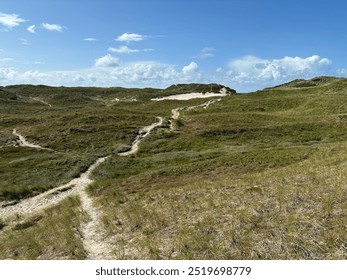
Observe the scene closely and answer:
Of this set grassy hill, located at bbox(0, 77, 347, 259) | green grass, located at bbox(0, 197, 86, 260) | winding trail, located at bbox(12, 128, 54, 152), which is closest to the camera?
grassy hill, located at bbox(0, 77, 347, 259)

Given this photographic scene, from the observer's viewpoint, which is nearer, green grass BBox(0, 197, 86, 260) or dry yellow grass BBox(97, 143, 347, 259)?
dry yellow grass BBox(97, 143, 347, 259)

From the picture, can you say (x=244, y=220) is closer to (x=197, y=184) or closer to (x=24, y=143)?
(x=197, y=184)

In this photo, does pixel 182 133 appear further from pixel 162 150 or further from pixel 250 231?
pixel 250 231

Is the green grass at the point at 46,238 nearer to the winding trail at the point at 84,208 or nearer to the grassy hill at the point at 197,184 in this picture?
the grassy hill at the point at 197,184

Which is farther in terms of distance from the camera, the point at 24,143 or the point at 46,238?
the point at 24,143

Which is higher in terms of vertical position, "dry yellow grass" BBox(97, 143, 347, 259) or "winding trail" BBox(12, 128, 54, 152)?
"dry yellow grass" BBox(97, 143, 347, 259)

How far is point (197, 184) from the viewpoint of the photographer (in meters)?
29.3

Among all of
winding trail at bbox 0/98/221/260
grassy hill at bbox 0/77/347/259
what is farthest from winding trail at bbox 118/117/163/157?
grassy hill at bbox 0/77/347/259

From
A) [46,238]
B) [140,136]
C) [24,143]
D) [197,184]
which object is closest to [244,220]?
[46,238]

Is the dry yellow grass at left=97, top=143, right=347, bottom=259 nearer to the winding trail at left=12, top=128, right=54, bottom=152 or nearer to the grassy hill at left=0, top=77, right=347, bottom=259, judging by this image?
the grassy hill at left=0, top=77, right=347, bottom=259

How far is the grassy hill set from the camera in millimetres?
15297

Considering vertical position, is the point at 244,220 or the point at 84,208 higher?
the point at 244,220

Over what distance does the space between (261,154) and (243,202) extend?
21.5 m

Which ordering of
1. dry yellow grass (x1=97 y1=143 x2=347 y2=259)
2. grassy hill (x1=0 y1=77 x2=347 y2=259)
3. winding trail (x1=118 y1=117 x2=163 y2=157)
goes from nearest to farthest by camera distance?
dry yellow grass (x1=97 y1=143 x2=347 y2=259) → grassy hill (x1=0 y1=77 x2=347 y2=259) → winding trail (x1=118 y1=117 x2=163 y2=157)
